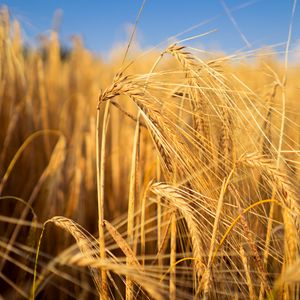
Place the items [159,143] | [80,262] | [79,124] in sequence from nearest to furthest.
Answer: [80,262] → [159,143] → [79,124]

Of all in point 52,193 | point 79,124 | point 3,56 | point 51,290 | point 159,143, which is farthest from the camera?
point 79,124

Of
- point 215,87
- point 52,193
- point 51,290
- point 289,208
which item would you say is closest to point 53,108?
point 52,193

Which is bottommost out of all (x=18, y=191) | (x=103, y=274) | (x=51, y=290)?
(x=51, y=290)

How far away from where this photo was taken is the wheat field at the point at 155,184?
2.63 ft

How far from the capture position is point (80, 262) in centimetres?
63

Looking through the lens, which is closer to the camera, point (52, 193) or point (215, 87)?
point (215, 87)

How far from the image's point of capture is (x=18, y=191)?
6.01ft

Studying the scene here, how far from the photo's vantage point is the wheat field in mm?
800

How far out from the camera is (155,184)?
85cm

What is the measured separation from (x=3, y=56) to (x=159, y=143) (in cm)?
121

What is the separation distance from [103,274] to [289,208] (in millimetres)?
384

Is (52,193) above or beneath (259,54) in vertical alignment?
beneath

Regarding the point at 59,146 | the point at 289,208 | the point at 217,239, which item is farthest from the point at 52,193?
the point at 289,208

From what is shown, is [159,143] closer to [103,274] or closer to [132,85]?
[132,85]
